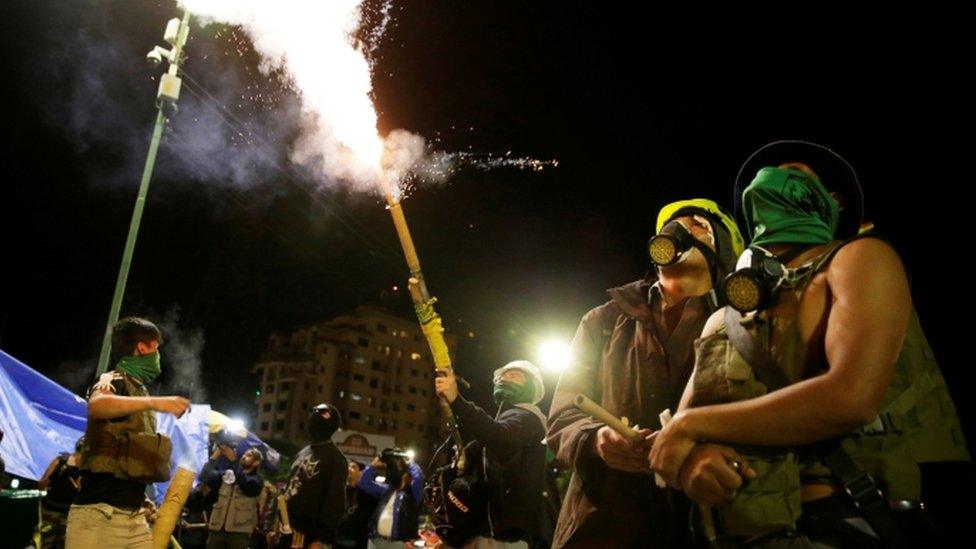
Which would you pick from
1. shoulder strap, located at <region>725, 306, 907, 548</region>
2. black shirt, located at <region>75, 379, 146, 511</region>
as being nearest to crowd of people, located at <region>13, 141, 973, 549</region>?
shoulder strap, located at <region>725, 306, 907, 548</region>

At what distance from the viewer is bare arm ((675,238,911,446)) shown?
1991mm

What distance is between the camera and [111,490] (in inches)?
229

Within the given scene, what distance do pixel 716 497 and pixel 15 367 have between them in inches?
504

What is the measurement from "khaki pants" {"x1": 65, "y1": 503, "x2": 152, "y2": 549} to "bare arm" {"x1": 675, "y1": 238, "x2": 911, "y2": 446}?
5.70 m

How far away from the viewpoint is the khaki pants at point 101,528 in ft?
18.6

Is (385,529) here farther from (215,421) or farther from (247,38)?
(247,38)

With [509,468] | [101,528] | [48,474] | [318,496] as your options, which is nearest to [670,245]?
[509,468]

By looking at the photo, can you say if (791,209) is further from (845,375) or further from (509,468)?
(509,468)

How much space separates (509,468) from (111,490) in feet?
12.0

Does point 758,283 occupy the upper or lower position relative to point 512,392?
upper

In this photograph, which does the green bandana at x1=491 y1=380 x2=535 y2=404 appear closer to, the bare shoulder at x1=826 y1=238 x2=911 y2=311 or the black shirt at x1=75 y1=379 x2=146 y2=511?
the black shirt at x1=75 y1=379 x2=146 y2=511

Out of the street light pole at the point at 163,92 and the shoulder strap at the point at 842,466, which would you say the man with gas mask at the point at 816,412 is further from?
the street light pole at the point at 163,92

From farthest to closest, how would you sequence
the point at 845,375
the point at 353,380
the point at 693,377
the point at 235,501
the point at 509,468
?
the point at 353,380
the point at 235,501
the point at 509,468
the point at 693,377
the point at 845,375

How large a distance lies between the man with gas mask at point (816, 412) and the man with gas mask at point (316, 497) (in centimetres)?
745
